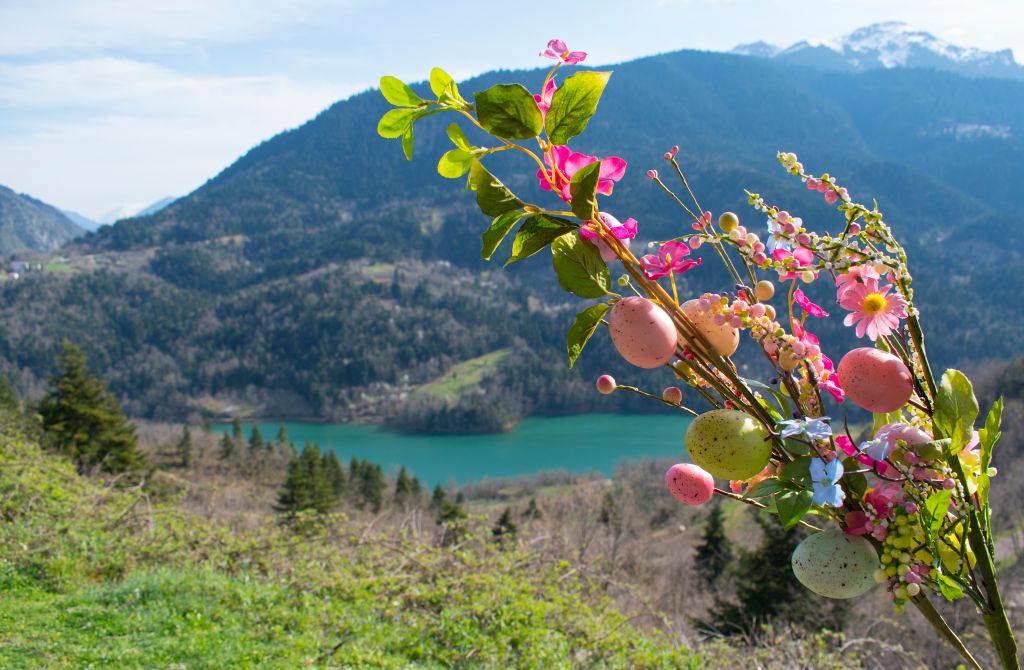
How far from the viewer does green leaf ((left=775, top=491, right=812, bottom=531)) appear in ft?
1.86

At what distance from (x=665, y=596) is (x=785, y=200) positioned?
69.7 m

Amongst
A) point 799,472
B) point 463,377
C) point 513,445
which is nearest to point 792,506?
point 799,472

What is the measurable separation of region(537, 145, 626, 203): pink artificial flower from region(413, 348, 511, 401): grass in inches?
2452

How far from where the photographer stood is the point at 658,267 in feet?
2.20

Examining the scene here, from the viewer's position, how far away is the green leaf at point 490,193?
632 millimetres

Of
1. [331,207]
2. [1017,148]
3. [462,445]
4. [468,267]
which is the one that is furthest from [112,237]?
[1017,148]

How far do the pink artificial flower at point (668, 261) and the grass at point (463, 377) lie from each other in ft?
204

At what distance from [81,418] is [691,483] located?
57.2 feet

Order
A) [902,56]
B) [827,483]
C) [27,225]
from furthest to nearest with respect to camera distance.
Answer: [902,56]
[27,225]
[827,483]

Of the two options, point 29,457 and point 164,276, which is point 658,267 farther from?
point 164,276

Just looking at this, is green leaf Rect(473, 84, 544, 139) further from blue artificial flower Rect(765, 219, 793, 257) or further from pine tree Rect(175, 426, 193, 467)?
pine tree Rect(175, 426, 193, 467)

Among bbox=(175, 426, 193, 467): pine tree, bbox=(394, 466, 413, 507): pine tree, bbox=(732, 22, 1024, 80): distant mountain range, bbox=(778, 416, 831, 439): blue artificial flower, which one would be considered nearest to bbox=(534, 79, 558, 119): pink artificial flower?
bbox=(778, 416, 831, 439): blue artificial flower

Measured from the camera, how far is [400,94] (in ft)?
2.19

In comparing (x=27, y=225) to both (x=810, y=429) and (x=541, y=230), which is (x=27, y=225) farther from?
(x=810, y=429)
